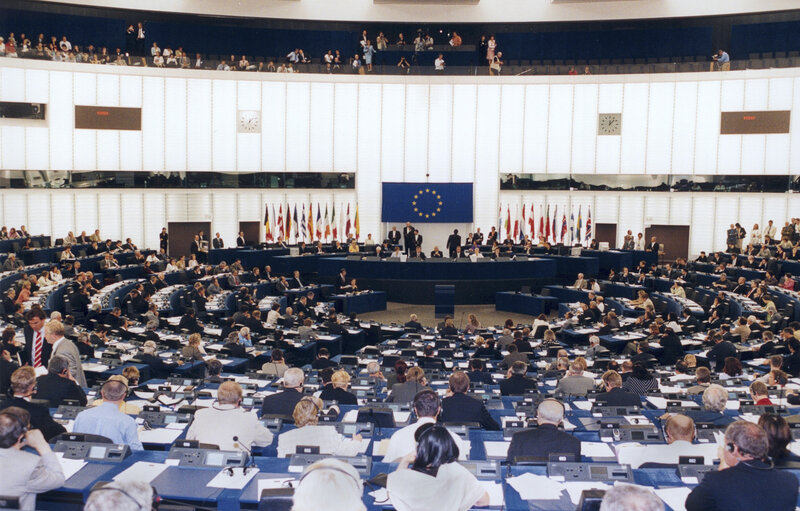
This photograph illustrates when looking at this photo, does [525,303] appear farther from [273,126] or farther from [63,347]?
[63,347]

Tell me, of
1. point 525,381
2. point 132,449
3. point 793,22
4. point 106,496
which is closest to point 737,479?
point 106,496

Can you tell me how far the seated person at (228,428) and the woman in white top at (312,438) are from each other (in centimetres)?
22

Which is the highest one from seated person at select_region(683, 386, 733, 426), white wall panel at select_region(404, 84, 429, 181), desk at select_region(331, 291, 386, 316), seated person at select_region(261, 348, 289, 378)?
white wall panel at select_region(404, 84, 429, 181)

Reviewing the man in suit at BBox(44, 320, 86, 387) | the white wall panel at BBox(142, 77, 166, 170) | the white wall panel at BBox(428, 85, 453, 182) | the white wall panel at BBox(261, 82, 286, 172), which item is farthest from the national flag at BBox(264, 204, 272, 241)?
the man in suit at BBox(44, 320, 86, 387)

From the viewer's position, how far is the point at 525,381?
37.0 feet

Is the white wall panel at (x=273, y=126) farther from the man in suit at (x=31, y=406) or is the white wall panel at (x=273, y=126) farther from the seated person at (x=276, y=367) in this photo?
the man in suit at (x=31, y=406)

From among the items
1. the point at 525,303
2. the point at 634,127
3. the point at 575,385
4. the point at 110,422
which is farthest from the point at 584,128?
the point at 110,422

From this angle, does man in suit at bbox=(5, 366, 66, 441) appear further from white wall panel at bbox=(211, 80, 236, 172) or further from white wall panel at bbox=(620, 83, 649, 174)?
white wall panel at bbox=(620, 83, 649, 174)

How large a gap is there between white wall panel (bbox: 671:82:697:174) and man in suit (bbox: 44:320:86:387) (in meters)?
29.2

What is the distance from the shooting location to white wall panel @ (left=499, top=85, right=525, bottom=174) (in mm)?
34656

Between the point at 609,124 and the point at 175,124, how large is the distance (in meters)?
19.4

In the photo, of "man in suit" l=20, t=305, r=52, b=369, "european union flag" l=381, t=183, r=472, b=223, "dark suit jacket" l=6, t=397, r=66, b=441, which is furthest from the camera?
"european union flag" l=381, t=183, r=472, b=223

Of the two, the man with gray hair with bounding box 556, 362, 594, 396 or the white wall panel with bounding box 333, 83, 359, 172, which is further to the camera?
the white wall panel with bounding box 333, 83, 359, 172

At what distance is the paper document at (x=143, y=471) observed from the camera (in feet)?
18.8
